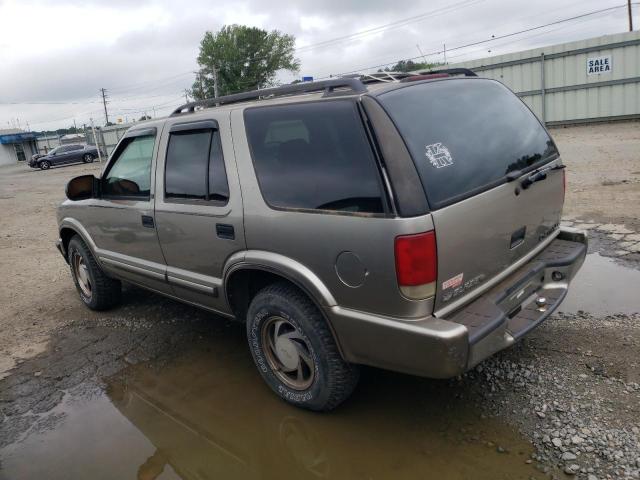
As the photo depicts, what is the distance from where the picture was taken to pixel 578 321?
12.8 feet

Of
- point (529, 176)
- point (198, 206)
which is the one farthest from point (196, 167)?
point (529, 176)

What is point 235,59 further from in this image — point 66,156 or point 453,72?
point 453,72

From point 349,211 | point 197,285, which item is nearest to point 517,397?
point 349,211

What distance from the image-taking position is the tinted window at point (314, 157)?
2.58 m

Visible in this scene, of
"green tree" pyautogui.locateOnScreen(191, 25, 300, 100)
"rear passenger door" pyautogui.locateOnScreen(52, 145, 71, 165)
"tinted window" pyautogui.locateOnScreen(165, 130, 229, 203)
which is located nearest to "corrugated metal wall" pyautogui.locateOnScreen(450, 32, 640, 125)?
"tinted window" pyautogui.locateOnScreen(165, 130, 229, 203)

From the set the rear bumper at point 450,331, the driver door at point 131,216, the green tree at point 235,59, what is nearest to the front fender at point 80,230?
the driver door at point 131,216

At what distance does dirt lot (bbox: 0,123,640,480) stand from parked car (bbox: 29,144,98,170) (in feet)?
105

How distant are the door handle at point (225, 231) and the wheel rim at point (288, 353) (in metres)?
0.58

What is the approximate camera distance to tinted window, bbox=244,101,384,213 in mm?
2582

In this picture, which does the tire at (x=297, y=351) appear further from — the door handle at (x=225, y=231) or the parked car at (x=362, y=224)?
the door handle at (x=225, y=231)

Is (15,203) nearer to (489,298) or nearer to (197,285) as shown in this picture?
(197,285)

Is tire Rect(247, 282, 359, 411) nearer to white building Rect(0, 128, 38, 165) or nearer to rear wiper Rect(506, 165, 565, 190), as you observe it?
rear wiper Rect(506, 165, 565, 190)

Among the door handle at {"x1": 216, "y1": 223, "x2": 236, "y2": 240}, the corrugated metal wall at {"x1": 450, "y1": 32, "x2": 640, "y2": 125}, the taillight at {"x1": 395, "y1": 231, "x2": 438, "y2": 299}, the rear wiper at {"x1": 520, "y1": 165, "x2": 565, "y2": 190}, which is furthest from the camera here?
the corrugated metal wall at {"x1": 450, "y1": 32, "x2": 640, "y2": 125}

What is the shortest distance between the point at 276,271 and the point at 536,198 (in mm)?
1719
